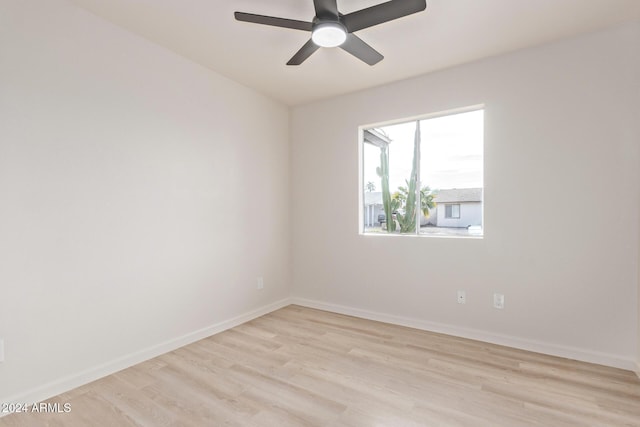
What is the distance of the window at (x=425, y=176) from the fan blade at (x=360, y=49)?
122cm

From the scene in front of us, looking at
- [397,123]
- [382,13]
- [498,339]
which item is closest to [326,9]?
[382,13]

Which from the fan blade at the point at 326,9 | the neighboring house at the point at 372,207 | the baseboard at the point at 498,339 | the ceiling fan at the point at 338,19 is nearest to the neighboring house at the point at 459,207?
the neighboring house at the point at 372,207

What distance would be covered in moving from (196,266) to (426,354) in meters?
2.20

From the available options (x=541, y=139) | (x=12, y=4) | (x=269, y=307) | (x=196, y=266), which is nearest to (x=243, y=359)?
(x=196, y=266)

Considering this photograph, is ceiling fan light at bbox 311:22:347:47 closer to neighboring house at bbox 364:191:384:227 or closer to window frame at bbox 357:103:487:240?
window frame at bbox 357:103:487:240

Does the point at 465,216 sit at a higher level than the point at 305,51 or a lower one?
lower

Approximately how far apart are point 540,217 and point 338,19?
2263 mm

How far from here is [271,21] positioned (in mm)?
1901

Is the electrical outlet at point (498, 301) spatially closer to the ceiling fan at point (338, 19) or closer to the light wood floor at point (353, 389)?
the light wood floor at point (353, 389)

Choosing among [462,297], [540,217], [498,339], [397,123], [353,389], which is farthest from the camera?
[397,123]

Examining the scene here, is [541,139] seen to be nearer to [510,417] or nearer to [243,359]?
[510,417]

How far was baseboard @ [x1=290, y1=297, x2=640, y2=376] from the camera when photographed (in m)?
2.43

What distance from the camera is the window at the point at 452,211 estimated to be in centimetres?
317

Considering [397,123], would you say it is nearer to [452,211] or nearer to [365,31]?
[452,211]
